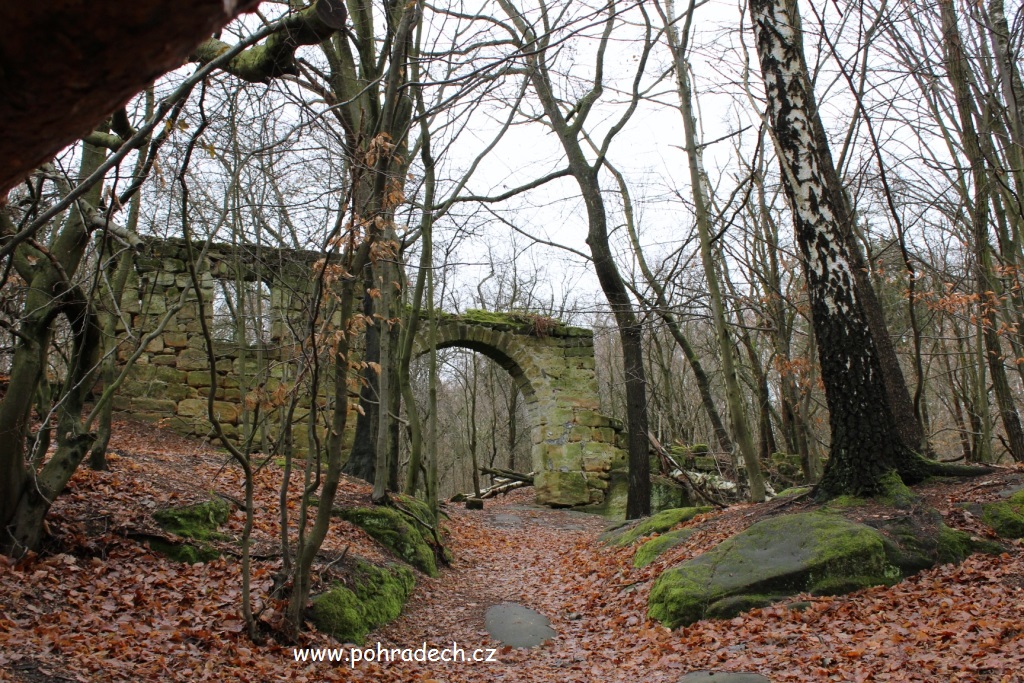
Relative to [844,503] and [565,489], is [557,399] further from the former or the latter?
[844,503]

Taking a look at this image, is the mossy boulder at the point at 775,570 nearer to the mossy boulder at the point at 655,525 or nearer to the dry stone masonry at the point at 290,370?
the mossy boulder at the point at 655,525

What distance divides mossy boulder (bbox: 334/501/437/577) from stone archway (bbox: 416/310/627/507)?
6.31 meters

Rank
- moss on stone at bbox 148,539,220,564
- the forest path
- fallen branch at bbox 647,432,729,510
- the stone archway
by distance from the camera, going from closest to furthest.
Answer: the forest path, moss on stone at bbox 148,539,220,564, fallen branch at bbox 647,432,729,510, the stone archway

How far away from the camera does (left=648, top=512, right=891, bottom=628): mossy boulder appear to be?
183 inches

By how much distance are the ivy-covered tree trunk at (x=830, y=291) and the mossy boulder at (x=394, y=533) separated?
365 cm

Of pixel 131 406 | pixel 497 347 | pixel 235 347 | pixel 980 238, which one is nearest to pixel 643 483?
pixel 497 347

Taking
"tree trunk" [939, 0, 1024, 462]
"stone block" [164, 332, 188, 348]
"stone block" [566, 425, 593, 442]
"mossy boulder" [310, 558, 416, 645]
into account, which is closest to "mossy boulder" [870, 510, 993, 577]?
"mossy boulder" [310, 558, 416, 645]

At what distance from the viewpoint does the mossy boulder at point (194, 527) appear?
16.5ft

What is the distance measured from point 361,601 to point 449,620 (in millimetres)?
880

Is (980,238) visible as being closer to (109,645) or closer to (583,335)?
(583,335)

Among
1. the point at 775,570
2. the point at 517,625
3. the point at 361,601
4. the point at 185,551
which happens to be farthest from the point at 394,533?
the point at 775,570

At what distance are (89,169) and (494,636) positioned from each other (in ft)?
14.5

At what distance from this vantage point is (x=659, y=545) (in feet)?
21.3

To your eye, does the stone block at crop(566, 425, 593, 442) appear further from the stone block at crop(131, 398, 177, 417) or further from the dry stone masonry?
the stone block at crop(131, 398, 177, 417)
